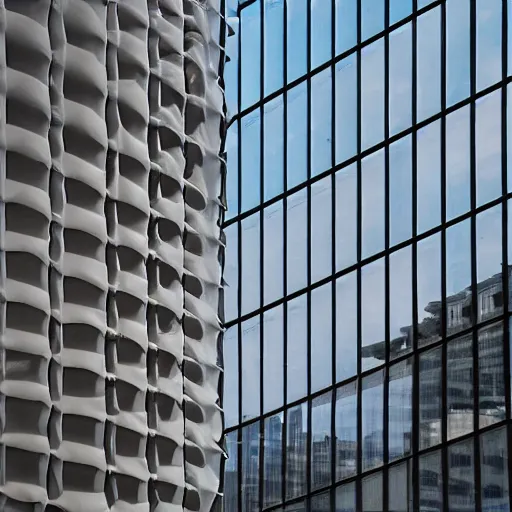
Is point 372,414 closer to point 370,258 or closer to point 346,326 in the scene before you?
point 346,326

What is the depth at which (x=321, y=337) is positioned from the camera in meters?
7.62

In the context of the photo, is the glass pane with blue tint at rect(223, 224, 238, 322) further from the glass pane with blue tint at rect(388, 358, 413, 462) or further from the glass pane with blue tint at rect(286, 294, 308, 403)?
the glass pane with blue tint at rect(388, 358, 413, 462)

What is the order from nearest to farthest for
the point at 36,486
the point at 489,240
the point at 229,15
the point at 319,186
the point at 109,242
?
the point at 36,486
the point at 109,242
the point at 229,15
the point at 489,240
the point at 319,186

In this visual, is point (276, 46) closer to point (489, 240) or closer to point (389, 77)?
point (389, 77)

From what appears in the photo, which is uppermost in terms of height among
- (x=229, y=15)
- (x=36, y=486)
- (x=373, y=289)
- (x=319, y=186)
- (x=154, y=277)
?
(x=319, y=186)

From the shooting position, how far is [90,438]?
0.93 metres

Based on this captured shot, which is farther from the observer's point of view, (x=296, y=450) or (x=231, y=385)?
(x=231, y=385)

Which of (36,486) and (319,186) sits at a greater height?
(319,186)

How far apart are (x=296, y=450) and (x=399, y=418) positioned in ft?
3.53

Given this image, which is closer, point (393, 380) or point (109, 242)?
point (109, 242)

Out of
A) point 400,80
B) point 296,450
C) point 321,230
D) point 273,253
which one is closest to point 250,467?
point 296,450

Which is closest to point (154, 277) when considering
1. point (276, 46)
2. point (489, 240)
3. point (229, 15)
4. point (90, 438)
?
point (90, 438)

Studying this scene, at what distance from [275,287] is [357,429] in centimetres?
161

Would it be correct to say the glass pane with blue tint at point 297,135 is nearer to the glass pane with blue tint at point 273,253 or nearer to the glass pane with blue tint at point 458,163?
the glass pane with blue tint at point 273,253
